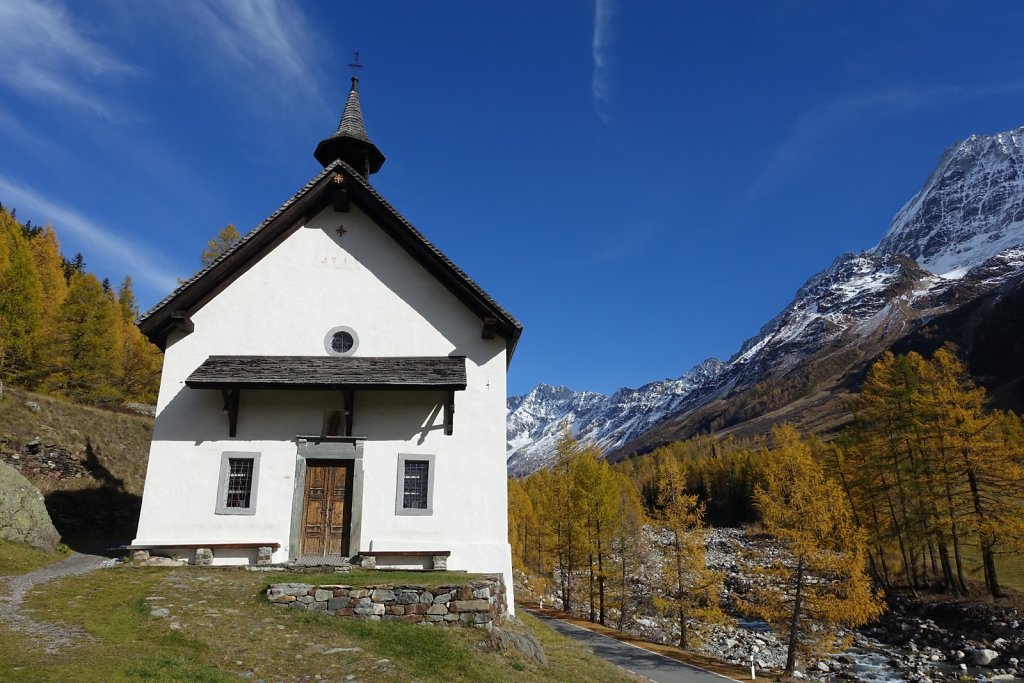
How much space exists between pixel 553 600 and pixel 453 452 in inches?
1507

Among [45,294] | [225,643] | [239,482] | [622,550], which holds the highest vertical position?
[45,294]

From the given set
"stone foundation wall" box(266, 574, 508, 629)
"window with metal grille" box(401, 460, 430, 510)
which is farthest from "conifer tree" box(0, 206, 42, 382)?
"stone foundation wall" box(266, 574, 508, 629)

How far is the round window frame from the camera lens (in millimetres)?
18141

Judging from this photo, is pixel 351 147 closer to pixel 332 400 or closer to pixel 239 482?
pixel 332 400

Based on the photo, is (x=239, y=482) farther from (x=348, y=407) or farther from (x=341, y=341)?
(x=341, y=341)

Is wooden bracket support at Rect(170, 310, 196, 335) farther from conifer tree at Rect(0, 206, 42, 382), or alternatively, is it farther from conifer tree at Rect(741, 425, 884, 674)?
conifer tree at Rect(0, 206, 42, 382)

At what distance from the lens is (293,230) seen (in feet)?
62.6

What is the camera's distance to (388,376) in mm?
16828

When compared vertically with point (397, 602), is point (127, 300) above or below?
above

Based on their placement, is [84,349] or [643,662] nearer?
[643,662]

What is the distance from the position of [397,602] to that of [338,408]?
6.66m

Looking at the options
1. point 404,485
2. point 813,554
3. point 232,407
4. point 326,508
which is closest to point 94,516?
point 232,407

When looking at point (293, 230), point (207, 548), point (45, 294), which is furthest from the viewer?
point (45, 294)

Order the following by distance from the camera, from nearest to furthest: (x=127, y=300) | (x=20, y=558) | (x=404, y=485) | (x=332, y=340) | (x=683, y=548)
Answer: (x=20, y=558), (x=404, y=485), (x=332, y=340), (x=683, y=548), (x=127, y=300)
